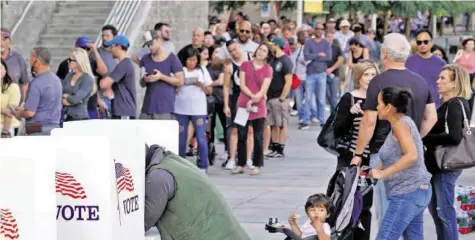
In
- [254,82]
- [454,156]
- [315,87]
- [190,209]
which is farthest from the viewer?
[315,87]

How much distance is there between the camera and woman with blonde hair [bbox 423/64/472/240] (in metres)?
8.69

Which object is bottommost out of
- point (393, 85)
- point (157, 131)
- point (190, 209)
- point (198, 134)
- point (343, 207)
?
point (198, 134)

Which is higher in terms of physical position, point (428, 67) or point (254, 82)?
point (428, 67)

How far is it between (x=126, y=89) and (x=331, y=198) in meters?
6.20

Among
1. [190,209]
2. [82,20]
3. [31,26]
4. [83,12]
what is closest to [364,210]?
[190,209]

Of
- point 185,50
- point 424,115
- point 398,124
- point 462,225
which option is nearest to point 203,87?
point 185,50

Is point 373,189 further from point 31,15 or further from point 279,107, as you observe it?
point 31,15

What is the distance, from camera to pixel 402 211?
25.4ft

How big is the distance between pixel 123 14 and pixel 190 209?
15754mm

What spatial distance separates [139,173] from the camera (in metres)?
5.55

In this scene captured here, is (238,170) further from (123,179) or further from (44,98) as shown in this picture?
(123,179)

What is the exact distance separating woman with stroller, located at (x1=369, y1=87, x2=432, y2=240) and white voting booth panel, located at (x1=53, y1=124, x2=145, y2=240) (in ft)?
8.05

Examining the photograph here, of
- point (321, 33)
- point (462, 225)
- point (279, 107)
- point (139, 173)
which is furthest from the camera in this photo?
point (321, 33)

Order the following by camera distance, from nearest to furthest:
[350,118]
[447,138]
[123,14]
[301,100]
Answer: [447,138]
[350,118]
[301,100]
[123,14]
